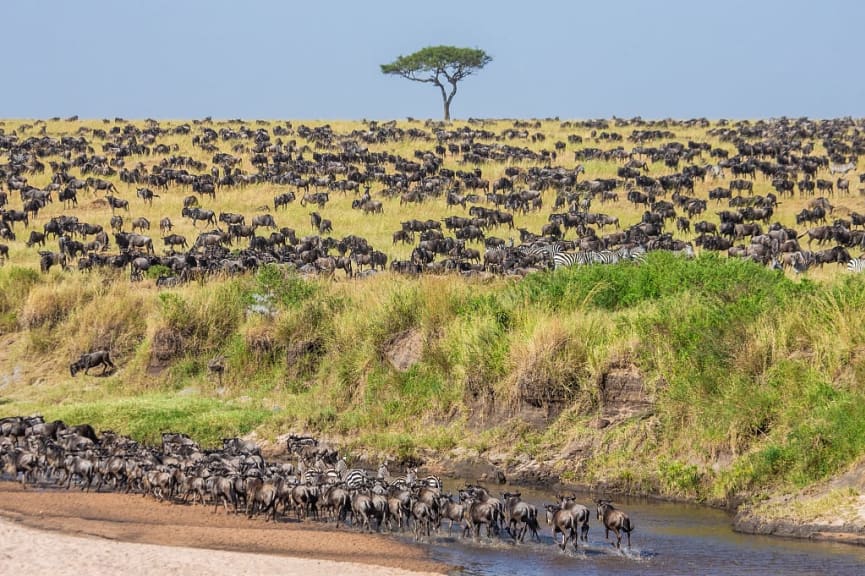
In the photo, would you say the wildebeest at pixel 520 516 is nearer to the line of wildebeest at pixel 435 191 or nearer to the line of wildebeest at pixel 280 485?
the line of wildebeest at pixel 280 485

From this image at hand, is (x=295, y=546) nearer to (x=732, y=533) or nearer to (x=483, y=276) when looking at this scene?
(x=732, y=533)

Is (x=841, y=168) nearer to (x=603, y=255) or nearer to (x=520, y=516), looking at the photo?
(x=603, y=255)

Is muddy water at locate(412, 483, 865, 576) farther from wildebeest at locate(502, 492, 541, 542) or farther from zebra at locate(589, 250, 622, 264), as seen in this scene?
zebra at locate(589, 250, 622, 264)

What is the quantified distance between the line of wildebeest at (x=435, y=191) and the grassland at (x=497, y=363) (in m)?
3.82

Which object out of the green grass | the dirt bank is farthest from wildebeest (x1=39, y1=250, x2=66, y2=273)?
the dirt bank

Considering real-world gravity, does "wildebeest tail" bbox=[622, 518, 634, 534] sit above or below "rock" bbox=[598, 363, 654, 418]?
below

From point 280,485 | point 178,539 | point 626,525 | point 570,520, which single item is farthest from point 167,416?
point 626,525

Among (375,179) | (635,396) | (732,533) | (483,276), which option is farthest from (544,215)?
(732,533)

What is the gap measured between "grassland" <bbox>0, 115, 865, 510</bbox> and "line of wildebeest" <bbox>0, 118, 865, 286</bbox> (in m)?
3.82

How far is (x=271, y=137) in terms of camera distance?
72750mm

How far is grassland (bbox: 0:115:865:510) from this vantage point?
1941 centimetres

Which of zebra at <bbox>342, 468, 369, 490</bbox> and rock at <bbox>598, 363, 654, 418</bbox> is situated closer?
zebra at <bbox>342, 468, 369, 490</bbox>

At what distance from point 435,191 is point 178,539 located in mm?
37303

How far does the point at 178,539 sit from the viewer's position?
1595cm
